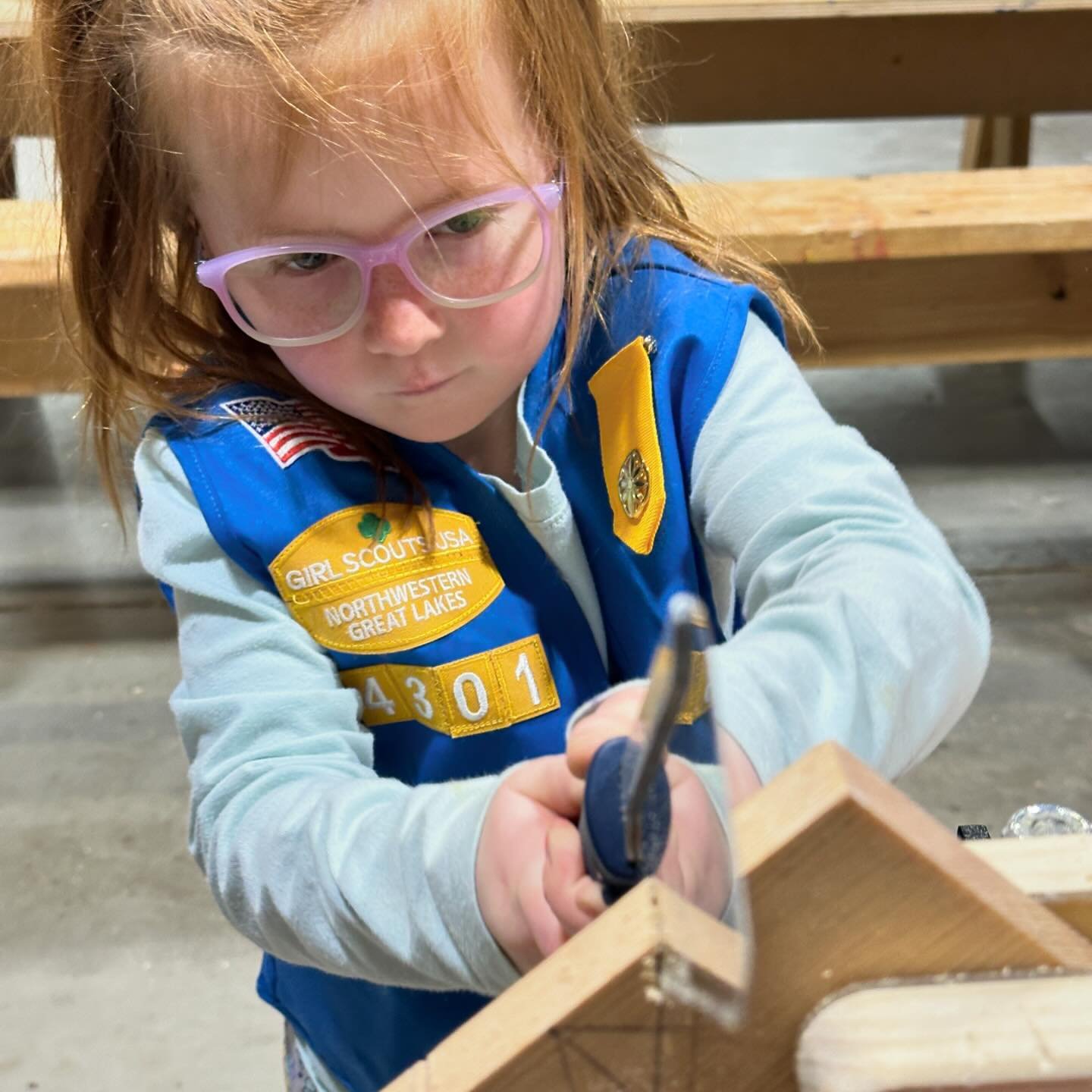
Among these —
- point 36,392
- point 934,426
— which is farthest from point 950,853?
point 934,426

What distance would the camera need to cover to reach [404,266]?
658 millimetres

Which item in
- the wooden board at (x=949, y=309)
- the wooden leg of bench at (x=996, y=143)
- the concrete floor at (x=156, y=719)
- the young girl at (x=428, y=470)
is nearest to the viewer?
the young girl at (x=428, y=470)

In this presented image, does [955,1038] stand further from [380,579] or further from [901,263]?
[901,263]

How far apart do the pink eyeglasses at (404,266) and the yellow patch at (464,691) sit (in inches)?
8.8

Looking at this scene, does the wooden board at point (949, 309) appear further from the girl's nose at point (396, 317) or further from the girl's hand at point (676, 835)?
the girl's hand at point (676, 835)

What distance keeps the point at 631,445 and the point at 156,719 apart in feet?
4.36

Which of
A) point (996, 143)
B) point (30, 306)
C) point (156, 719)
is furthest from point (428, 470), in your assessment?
point (996, 143)

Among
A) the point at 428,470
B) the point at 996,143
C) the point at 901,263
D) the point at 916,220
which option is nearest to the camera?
the point at 428,470

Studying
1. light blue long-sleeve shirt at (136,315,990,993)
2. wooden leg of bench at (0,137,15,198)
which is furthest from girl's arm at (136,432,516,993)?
wooden leg of bench at (0,137,15,198)

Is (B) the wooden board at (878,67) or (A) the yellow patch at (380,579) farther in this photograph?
(B) the wooden board at (878,67)

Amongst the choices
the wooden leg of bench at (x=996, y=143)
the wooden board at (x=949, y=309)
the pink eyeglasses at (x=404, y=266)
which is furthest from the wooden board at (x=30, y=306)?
the wooden leg of bench at (x=996, y=143)

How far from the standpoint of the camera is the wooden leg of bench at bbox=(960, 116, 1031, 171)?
8.91 ft

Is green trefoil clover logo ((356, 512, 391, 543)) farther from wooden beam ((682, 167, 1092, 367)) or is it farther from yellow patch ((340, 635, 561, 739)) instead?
wooden beam ((682, 167, 1092, 367))

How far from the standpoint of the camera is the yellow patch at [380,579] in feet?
2.52
